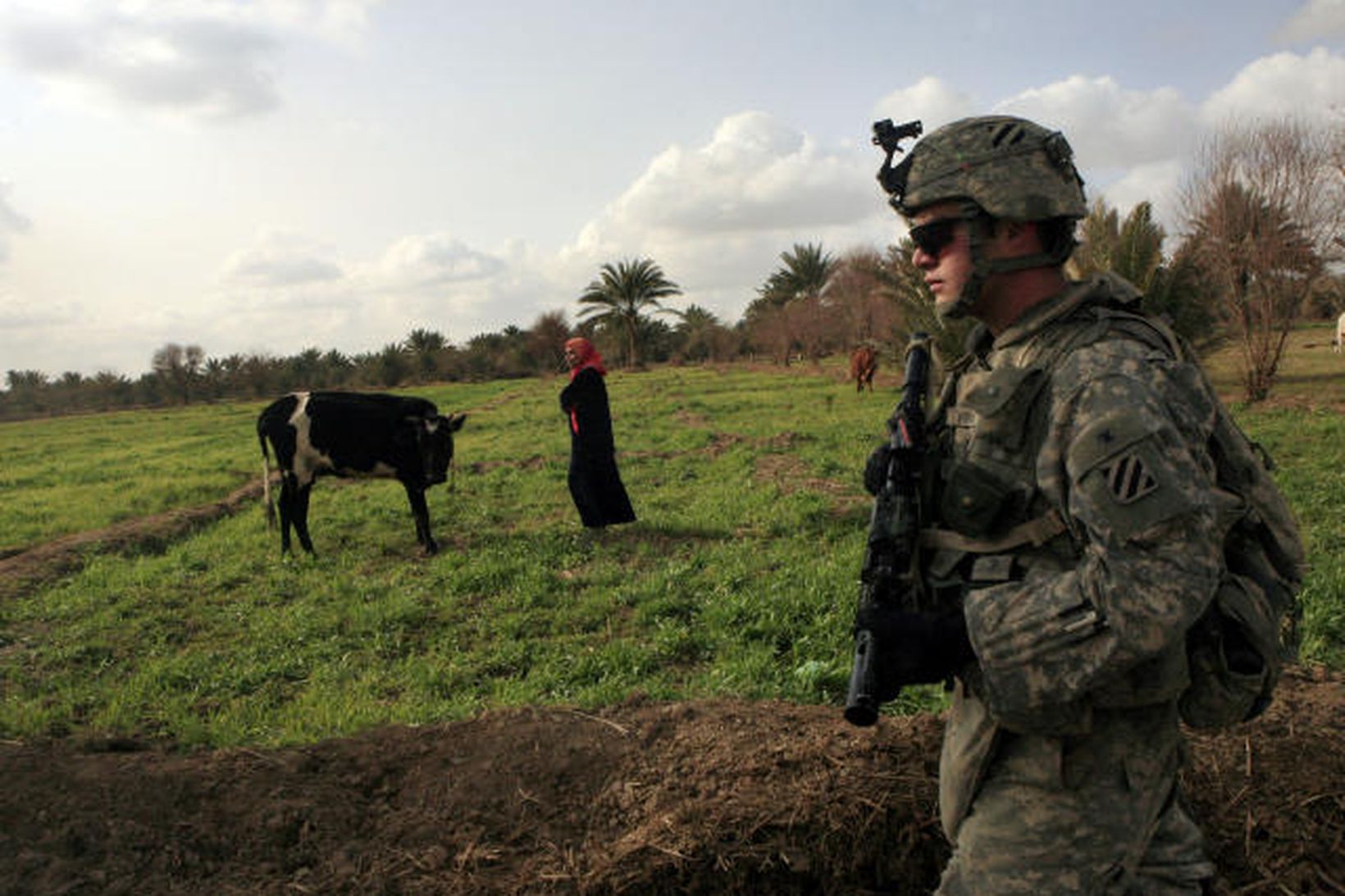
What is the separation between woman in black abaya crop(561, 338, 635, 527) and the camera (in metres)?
8.94

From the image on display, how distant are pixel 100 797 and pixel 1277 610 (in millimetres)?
4139

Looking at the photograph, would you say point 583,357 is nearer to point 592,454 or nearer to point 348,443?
point 592,454

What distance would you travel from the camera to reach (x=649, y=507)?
10.4 m

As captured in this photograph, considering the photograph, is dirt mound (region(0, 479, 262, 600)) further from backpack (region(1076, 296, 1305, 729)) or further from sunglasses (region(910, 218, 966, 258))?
backpack (region(1076, 296, 1305, 729))

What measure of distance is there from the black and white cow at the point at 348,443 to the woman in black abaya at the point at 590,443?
1517mm

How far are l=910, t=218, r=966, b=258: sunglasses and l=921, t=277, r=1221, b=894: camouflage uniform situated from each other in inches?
10.2

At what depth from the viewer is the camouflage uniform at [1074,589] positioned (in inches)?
61.6

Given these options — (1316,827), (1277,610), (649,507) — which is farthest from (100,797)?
(649,507)

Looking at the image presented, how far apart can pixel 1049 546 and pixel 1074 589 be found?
23 cm

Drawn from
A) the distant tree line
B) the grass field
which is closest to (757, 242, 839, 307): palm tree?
the distant tree line

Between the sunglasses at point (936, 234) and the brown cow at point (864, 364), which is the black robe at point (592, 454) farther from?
the brown cow at point (864, 364)

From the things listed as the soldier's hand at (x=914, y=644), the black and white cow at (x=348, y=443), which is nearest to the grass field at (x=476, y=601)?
the black and white cow at (x=348, y=443)

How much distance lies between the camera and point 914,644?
70.6 inches

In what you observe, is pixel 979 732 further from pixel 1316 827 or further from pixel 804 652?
pixel 804 652
